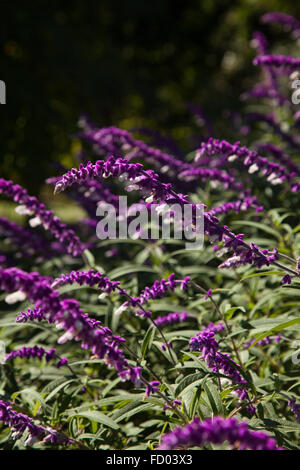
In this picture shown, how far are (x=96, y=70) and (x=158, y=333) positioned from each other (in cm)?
836

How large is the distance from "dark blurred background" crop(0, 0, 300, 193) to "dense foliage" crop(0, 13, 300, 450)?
14.2ft

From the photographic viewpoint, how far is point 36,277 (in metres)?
1.78

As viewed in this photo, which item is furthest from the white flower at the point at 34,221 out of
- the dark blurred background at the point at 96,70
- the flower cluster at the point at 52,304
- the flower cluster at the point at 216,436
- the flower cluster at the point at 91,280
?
the dark blurred background at the point at 96,70

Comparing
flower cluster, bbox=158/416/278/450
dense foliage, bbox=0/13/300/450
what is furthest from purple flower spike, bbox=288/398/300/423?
flower cluster, bbox=158/416/278/450

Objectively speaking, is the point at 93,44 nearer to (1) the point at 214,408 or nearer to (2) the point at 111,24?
(2) the point at 111,24

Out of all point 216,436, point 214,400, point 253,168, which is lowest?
point 216,436

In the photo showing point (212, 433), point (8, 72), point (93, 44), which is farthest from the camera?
point (93, 44)

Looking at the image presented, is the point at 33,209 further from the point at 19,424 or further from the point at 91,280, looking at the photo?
the point at 19,424

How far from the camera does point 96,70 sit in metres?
10.4

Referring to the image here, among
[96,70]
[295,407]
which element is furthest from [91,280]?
[96,70]

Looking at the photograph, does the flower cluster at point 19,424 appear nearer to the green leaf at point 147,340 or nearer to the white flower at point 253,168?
the green leaf at point 147,340

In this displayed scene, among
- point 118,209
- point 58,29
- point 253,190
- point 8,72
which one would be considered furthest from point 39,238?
point 58,29

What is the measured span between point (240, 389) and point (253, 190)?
9.40 feet

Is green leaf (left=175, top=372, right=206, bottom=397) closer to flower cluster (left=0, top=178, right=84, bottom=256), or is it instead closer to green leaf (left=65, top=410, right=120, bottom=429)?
green leaf (left=65, top=410, right=120, bottom=429)
